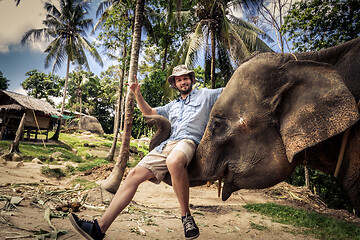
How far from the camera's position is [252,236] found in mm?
3645

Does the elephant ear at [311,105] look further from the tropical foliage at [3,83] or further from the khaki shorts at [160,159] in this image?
the tropical foliage at [3,83]

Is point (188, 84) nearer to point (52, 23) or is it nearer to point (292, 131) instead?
point (292, 131)

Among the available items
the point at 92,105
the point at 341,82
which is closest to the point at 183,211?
the point at 341,82

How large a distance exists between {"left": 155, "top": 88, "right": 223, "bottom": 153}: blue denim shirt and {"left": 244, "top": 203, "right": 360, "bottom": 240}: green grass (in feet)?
10.8

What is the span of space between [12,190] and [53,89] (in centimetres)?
2828

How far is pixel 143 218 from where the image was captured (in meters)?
3.88

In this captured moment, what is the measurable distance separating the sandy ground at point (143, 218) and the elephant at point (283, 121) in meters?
1.81

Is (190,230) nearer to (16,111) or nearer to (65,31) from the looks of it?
(16,111)

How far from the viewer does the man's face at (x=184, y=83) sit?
2.74m

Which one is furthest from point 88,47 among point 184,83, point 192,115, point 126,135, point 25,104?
point 192,115

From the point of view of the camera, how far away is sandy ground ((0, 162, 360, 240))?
9.20 feet

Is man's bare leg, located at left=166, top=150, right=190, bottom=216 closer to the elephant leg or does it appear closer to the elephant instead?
the elephant

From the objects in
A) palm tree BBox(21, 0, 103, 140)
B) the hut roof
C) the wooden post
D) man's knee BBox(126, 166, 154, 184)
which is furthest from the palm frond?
man's knee BBox(126, 166, 154, 184)

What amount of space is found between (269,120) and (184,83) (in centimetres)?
126
